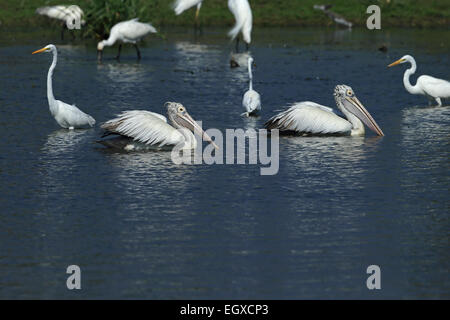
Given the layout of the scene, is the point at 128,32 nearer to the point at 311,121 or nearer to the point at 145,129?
the point at 311,121

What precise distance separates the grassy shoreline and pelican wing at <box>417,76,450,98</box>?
50.0 ft

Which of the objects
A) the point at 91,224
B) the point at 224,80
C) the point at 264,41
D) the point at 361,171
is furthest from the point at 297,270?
the point at 264,41

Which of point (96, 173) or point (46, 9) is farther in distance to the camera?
point (46, 9)

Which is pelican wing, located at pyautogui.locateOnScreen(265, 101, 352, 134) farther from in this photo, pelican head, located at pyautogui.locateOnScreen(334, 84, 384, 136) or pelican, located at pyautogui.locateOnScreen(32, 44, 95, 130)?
pelican, located at pyautogui.locateOnScreen(32, 44, 95, 130)

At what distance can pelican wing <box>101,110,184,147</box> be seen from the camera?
11.4 meters

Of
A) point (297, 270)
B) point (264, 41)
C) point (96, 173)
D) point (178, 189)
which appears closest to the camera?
point (297, 270)

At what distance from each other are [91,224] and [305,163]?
3.33m

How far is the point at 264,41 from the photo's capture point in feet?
88.3

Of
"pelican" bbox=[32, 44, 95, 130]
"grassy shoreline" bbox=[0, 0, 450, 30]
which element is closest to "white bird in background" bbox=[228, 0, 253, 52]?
"grassy shoreline" bbox=[0, 0, 450, 30]

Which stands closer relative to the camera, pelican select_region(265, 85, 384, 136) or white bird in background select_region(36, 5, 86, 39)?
pelican select_region(265, 85, 384, 136)

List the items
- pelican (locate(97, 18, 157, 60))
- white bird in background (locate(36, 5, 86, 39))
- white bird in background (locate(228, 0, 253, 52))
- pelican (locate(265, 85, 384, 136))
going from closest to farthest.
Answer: pelican (locate(265, 85, 384, 136)), pelican (locate(97, 18, 157, 60)), white bird in background (locate(228, 0, 253, 52)), white bird in background (locate(36, 5, 86, 39))

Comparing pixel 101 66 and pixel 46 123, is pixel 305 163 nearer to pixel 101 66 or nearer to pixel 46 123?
pixel 46 123

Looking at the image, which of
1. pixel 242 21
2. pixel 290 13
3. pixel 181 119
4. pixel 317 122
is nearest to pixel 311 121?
pixel 317 122

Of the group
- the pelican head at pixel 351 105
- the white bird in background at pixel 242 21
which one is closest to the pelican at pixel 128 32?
the white bird in background at pixel 242 21
